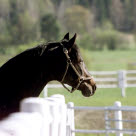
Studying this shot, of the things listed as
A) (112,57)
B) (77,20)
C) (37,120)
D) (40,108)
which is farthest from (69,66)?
(77,20)

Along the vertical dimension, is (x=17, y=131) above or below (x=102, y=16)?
below

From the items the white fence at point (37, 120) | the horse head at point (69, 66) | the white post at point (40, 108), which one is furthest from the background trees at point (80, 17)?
the white post at point (40, 108)

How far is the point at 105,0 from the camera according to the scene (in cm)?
10575

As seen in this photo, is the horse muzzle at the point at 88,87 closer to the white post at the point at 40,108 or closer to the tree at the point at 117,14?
the white post at the point at 40,108

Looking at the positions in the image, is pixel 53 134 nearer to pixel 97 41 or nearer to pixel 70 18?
pixel 97 41

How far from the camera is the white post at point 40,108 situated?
2688 mm

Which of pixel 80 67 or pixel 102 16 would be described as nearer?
pixel 80 67

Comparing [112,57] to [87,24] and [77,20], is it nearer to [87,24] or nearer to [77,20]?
[77,20]

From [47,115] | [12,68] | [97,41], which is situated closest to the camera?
[47,115]

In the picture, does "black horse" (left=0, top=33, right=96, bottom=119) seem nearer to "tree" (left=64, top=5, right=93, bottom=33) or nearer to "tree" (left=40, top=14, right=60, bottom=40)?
"tree" (left=40, top=14, right=60, bottom=40)

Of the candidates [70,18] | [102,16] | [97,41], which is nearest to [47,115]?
[97,41]

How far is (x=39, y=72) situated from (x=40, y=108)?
117 inches

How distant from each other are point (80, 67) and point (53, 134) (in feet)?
10.8

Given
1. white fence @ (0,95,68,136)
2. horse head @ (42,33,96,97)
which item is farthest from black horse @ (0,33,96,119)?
white fence @ (0,95,68,136)
